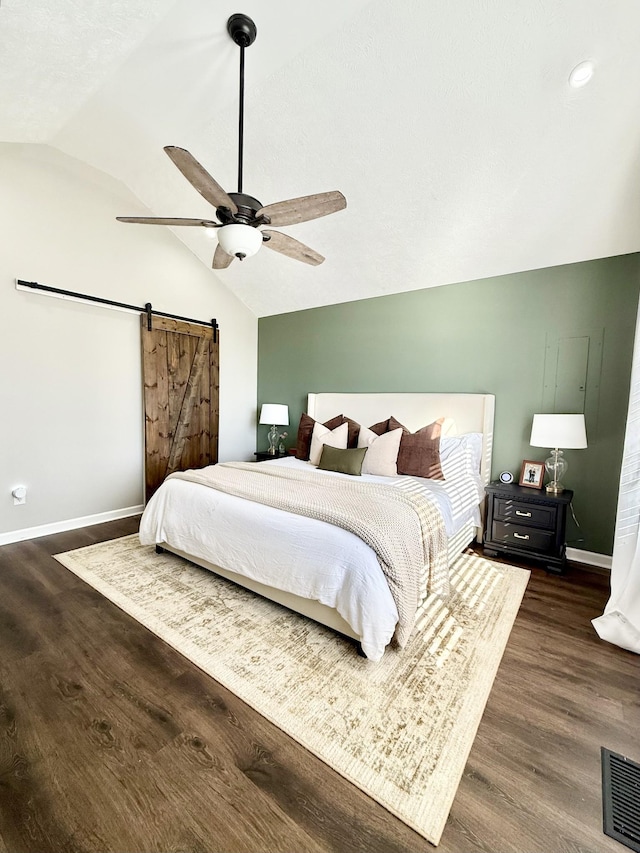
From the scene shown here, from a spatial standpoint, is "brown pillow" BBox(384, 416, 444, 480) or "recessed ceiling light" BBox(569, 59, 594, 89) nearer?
"recessed ceiling light" BBox(569, 59, 594, 89)

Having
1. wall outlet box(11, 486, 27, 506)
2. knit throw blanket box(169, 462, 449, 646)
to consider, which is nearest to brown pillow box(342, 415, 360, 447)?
knit throw blanket box(169, 462, 449, 646)

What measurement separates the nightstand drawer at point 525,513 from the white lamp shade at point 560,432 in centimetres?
51

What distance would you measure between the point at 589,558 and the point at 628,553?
3.50 ft

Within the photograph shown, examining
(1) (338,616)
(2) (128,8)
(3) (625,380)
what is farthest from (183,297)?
(3) (625,380)

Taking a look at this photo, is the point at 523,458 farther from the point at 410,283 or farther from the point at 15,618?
the point at 15,618

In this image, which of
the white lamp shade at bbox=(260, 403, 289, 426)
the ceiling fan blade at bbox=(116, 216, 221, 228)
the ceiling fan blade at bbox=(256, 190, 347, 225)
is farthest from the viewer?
the white lamp shade at bbox=(260, 403, 289, 426)

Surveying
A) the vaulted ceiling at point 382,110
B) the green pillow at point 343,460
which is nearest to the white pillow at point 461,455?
the green pillow at point 343,460

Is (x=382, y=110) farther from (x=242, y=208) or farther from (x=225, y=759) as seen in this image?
(x=225, y=759)

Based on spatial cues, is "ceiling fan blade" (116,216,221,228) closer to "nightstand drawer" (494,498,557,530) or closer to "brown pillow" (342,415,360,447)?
"brown pillow" (342,415,360,447)

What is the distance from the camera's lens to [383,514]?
2.03 m

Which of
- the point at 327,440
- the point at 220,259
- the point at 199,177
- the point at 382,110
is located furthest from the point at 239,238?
the point at 327,440

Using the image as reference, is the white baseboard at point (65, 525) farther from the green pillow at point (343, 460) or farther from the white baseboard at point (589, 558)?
the white baseboard at point (589, 558)

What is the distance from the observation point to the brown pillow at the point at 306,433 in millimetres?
4074

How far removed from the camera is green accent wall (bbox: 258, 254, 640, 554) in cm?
292
